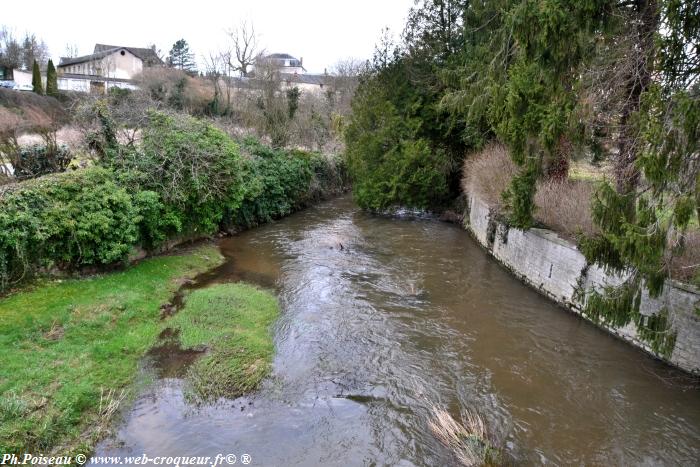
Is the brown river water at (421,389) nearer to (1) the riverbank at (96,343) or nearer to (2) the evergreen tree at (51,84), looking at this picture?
(1) the riverbank at (96,343)

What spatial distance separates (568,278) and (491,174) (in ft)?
20.9

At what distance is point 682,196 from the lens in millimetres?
5102

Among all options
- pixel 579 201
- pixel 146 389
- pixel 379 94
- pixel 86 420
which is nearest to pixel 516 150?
pixel 579 201

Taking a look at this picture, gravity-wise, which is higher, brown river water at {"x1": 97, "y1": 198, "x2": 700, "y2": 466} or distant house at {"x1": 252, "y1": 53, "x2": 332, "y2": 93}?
distant house at {"x1": 252, "y1": 53, "x2": 332, "y2": 93}

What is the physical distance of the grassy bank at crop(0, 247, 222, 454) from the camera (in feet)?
18.8

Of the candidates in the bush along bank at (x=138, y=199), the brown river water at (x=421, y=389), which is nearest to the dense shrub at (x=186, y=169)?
the bush along bank at (x=138, y=199)

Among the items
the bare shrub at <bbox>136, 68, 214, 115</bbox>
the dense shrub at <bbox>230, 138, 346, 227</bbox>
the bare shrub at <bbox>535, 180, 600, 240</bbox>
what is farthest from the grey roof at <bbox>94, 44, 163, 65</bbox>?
the bare shrub at <bbox>535, 180, 600, 240</bbox>

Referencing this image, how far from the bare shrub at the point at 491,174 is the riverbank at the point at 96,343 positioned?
918cm

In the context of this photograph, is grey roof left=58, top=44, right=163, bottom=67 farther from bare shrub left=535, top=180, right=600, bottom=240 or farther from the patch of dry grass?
bare shrub left=535, top=180, right=600, bottom=240

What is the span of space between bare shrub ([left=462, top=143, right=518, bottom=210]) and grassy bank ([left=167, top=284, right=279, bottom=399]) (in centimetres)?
890

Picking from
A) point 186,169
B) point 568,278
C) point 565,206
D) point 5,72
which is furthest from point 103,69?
point 568,278

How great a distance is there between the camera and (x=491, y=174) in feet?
53.2

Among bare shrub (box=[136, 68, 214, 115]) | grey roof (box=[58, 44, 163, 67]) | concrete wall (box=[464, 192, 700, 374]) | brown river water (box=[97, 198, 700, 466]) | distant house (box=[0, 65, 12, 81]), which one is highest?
grey roof (box=[58, 44, 163, 67])

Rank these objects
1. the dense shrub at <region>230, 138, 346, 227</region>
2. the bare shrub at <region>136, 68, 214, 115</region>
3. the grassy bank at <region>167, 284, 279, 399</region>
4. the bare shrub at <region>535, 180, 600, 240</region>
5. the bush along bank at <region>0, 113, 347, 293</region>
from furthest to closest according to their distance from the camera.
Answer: the bare shrub at <region>136, 68, 214, 115</region> < the dense shrub at <region>230, 138, 346, 227</region> < the bare shrub at <region>535, 180, 600, 240</region> < the bush along bank at <region>0, 113, 347, 293</region> < the grassy bank at <region>167, 284, 279, 399</region>
